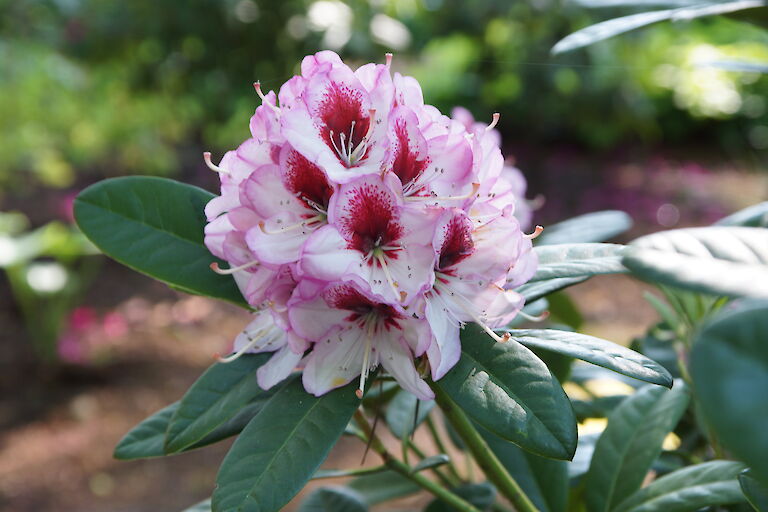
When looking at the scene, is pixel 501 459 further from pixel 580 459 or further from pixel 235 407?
pixel 235 407

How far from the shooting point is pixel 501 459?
2.42 ft

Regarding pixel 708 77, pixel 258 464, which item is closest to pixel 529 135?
pixel 708 77

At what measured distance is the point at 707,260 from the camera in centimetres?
33

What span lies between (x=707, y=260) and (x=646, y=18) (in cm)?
39

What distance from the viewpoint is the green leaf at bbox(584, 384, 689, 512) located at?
0.63m

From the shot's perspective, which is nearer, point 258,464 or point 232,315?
point 258,464

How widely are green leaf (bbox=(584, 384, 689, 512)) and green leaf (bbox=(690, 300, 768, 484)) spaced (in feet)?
1.26

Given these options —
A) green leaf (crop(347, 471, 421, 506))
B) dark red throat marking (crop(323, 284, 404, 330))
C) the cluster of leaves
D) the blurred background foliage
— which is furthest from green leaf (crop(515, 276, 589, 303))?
the blurred background foliage

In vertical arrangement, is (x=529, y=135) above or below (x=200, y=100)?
below

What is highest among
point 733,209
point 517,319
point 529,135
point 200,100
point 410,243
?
point 410,243

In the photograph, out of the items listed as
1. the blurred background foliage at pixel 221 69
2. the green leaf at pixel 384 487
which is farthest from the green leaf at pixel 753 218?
the blurred background foliage at pixel 221 69

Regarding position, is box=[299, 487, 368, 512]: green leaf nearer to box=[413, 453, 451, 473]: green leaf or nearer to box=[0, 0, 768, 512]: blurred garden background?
box=[413, 453, 451, 473]: green leaf

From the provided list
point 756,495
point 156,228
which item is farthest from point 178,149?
point 756,495

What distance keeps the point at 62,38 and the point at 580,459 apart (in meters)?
3.54
